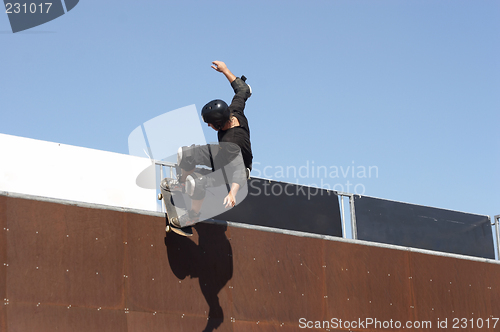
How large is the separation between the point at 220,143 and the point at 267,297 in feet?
10.2

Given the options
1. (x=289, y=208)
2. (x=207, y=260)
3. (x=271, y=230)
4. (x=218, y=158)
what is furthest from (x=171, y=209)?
(x=289, y=208)

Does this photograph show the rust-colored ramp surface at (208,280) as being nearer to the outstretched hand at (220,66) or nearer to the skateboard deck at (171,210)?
the skateboard deck at (171,210)

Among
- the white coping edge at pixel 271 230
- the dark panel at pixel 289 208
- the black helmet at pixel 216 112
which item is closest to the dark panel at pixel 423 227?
the white coping edge at pixel 271 230

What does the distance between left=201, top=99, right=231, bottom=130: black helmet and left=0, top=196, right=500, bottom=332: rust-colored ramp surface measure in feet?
6.65

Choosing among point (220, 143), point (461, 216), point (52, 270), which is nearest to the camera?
point (52, 270)

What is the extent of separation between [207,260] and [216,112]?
2.71m

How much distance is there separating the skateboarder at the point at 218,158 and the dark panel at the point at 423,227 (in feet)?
13.7

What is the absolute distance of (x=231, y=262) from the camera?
36.1ft

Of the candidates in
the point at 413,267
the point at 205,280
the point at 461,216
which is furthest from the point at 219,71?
the point at 461,216

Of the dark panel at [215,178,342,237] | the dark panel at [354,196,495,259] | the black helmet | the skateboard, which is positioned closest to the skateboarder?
the black helmet

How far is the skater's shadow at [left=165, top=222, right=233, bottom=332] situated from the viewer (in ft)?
34.1

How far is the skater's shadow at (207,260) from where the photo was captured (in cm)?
1041

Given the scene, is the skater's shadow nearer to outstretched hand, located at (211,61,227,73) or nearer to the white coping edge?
the white coping edge

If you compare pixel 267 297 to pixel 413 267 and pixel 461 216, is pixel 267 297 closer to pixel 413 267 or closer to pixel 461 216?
pixel 413 267
